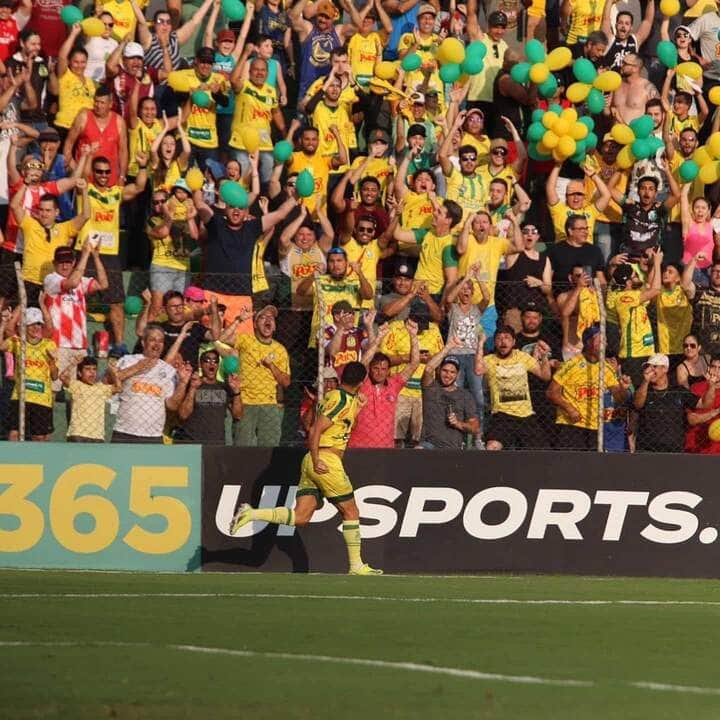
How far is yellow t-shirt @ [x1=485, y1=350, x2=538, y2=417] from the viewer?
55.0ft

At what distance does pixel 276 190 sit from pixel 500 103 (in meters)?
3.80

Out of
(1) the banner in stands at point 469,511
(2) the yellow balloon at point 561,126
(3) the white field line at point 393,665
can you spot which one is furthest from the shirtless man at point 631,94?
(3) the white field line at point 393,665

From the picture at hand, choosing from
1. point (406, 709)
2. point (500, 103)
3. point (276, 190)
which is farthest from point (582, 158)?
point (406, 709)

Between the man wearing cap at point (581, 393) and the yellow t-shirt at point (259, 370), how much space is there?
2.71 m

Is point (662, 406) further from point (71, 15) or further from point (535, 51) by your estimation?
point (71, 15)

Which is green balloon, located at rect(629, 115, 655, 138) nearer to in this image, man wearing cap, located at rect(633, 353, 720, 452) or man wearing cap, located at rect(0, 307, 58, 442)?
man wearing cap, located at rect(633, 353, 720, 452)

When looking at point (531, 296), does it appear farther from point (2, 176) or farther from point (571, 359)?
point (2, 176)

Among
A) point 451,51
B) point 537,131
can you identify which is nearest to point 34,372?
point 451,51

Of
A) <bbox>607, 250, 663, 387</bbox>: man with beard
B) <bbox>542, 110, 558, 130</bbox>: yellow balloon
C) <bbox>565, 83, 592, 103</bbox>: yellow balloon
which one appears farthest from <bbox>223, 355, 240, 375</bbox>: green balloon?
<bbox>565, 83, 592, 103</bbox>: yellow balloon

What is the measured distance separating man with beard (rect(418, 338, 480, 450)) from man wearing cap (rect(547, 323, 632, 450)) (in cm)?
85

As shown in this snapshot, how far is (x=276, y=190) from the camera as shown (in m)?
19.2

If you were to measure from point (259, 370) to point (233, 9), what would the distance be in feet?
20.0

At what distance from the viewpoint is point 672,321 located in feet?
58.6

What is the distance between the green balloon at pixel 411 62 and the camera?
2048cm
